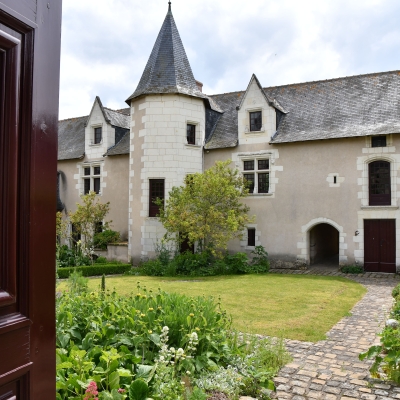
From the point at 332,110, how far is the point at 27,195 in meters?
15.3

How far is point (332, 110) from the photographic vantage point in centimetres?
1515

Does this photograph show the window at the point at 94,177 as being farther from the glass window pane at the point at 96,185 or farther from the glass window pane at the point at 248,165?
the glass window pane at the point at 248,165

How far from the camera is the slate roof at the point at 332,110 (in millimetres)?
13945

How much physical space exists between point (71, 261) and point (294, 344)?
1193 centimetres

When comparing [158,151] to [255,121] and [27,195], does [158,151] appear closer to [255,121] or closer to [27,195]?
[255,121]

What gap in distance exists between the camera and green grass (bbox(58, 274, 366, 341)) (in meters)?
6.66

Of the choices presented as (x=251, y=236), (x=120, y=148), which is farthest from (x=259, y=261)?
(x=120, y=148)

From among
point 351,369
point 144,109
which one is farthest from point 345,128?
point 351,369

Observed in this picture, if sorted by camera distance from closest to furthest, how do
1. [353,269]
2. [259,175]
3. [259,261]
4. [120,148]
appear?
[353,269] < [259,261] < [259,175] < [120,148]

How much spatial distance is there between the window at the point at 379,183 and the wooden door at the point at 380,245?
69cm

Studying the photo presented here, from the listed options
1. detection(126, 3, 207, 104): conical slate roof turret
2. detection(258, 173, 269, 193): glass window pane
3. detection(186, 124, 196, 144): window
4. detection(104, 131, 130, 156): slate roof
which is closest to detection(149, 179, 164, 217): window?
detection(186, 124, 196, 144): window

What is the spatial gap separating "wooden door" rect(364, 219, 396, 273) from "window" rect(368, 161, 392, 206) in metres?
0.69

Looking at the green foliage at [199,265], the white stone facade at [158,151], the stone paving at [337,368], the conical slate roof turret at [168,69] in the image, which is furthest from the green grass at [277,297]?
the conical slate roof turret at [168,69]

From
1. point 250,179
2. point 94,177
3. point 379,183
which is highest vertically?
point 94,177
